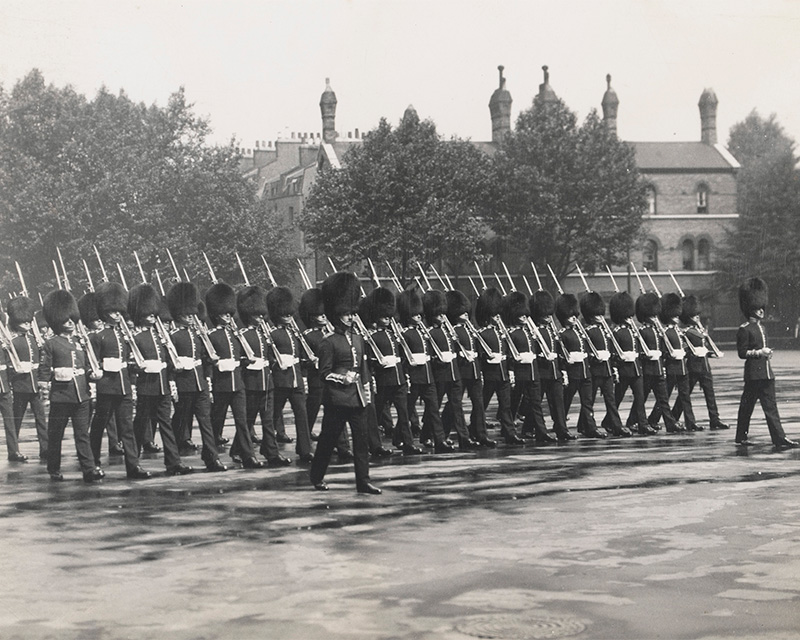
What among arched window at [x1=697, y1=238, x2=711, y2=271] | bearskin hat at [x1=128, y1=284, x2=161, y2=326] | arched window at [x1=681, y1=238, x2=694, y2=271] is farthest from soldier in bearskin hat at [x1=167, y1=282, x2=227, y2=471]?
arched window at [x1=697, y1=238, x2=711, y2=271]

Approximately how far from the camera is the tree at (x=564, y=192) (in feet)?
161

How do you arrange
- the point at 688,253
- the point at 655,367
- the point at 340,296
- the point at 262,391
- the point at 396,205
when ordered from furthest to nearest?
the point at 688,253 < the point at 396,205 < the point at 655,367 < the point at 262,391 < the point at 340,296

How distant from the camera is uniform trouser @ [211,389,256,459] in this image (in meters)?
12.2

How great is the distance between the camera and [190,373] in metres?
12.3

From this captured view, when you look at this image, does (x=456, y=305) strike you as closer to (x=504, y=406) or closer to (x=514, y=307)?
(x=514, y=307)

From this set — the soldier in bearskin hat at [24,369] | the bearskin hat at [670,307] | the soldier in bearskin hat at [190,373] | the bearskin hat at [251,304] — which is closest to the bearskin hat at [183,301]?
the soldier in bearskin hat at [190,373]

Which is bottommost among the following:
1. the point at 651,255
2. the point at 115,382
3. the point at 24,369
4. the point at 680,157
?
the point at 115,382

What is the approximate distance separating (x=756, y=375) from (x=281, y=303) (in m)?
5.08

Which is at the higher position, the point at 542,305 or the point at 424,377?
the point at 542,305

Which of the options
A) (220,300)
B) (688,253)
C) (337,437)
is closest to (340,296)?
(337,437)

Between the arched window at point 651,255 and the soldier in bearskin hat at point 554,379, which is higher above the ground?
the arched window at point 651,255

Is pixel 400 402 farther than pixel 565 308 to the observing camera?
No

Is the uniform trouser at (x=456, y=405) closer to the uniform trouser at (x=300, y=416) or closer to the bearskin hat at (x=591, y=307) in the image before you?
the uniform trouser at (x=300, y=416)

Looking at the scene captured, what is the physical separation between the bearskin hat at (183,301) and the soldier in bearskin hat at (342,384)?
2.58 metres
